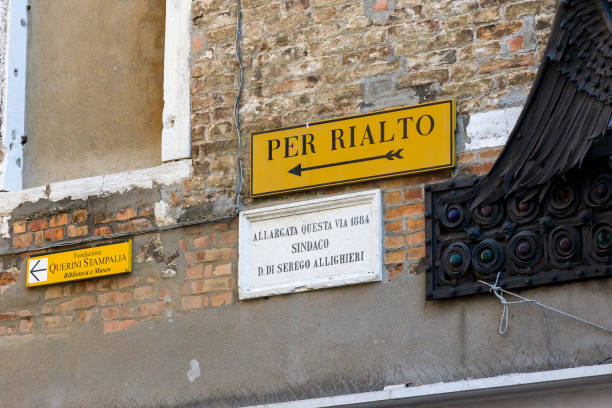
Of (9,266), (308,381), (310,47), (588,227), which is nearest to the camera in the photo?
(588,227)

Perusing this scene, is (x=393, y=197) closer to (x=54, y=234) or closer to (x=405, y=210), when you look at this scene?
(x=405, y=210)

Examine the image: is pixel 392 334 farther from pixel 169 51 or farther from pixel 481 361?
pixel 169 51

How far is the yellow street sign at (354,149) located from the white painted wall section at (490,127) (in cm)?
10

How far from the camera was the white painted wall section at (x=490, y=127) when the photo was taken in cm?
747

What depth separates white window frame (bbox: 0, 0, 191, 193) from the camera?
847 centimetres

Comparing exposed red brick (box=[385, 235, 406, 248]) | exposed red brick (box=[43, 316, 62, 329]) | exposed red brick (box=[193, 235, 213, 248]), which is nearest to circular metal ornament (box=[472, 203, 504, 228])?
exposed red brick (box=[385, 235, 406, 248])

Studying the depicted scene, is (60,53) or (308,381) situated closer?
(308,381)

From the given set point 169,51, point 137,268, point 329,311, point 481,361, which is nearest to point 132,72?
point 169,51

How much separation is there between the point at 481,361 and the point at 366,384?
23.8 inches

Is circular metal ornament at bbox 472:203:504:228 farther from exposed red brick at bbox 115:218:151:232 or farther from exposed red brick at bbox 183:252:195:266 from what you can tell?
exposed red brick at bbox 115:218:151:232

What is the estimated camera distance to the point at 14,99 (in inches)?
362

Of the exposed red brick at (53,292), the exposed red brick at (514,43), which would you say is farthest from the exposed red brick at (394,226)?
the exposed red brick at (53,292)

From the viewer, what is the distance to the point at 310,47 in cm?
817

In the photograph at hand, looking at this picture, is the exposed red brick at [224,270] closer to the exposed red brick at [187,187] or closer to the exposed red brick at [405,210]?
the exposed red brick at [187,187]
